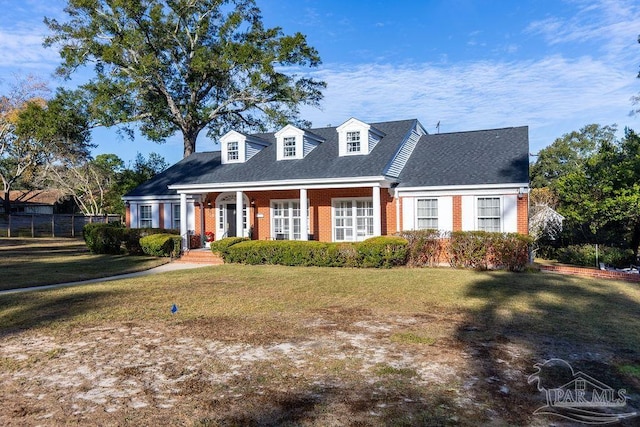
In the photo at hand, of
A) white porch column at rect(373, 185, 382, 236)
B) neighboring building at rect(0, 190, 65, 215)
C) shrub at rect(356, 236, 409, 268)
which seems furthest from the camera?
neighboring building at rect(0, 190, 65, 215)

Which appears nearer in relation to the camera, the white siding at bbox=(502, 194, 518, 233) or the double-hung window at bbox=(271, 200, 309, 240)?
the white siding at bbox=(502, 194, 518, 233)

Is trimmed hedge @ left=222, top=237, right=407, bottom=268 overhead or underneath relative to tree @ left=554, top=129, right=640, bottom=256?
underneath

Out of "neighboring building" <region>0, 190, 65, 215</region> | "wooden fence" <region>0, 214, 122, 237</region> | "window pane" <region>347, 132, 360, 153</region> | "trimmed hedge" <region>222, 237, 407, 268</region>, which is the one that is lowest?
"trimmed hedge" <region>222, 237, 407, 268</region>

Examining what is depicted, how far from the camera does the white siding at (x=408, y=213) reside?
18688mm

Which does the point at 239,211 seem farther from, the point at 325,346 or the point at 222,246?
the point at 325,346

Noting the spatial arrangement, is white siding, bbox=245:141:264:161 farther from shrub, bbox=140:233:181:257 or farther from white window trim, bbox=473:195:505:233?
white window trim, bbox=473:195:505:233

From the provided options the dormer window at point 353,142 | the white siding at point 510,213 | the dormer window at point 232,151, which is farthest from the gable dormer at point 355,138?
the white siding at point 510,213

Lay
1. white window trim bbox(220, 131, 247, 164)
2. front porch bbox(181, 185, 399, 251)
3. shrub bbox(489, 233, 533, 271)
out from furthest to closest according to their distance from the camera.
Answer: white window trim bbox(220, 131, 247, 164)
front porch bbox(181, 185, 399, 251)
shrub bbox(489, 233, 533, 271)

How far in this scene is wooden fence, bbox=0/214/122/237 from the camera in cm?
3703

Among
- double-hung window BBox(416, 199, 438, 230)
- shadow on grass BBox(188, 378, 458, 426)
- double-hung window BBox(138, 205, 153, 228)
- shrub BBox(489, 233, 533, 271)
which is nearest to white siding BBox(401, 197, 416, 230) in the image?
double-hung window BBox(416, 199, 438, 230)

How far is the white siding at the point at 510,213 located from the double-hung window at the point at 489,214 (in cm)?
23

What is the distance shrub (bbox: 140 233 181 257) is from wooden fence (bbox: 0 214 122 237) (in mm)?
19855

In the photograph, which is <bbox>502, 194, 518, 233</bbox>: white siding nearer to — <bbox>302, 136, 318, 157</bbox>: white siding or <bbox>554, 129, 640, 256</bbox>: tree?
<bbox>554, 129, 640, 256</bbox>: tree

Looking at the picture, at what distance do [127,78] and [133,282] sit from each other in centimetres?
2175
